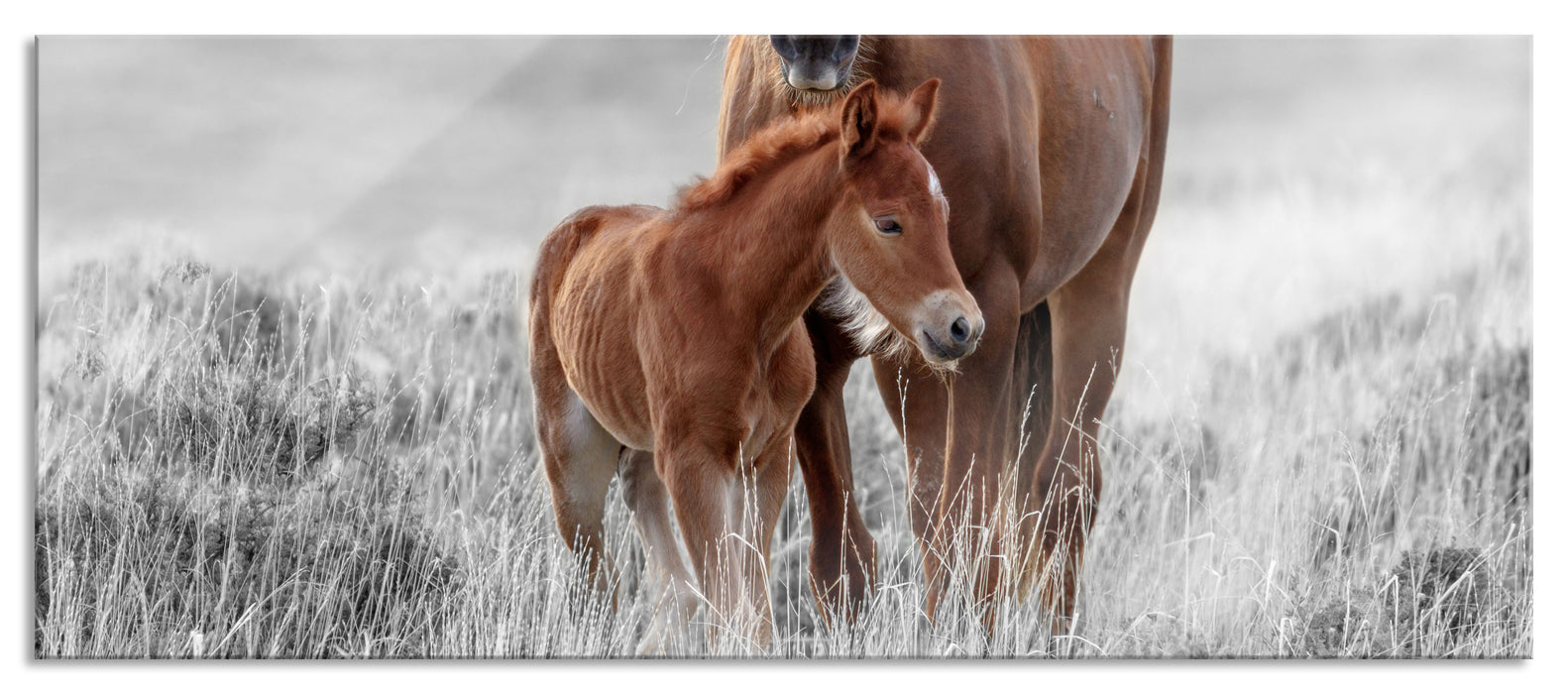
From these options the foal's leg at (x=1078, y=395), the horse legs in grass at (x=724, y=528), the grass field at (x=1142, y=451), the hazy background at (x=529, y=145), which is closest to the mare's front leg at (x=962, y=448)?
the grass field at (x=1142, y=451)

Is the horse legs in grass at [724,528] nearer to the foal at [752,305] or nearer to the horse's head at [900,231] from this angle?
the foal at [752,305]

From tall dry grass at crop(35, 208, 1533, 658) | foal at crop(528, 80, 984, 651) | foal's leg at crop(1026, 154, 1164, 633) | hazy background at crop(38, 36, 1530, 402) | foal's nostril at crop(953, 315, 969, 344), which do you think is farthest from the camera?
foal's leg at crop(1026, 154, 1164, 633)

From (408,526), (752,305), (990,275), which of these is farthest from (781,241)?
(408,526)

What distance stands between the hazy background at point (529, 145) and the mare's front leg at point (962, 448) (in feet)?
2.47

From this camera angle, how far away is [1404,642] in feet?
10.8

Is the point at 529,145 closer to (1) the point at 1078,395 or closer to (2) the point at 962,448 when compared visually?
(2) the point at 962,448

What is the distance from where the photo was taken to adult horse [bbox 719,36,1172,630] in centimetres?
307

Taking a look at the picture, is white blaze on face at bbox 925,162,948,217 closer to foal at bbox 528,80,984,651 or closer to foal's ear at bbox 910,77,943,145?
foal at bbox 528,80,984,651

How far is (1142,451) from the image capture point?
3.66m

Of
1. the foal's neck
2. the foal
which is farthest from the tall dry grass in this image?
the foal's neck

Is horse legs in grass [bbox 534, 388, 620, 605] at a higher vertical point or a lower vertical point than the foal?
lower

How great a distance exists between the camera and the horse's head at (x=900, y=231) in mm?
2541

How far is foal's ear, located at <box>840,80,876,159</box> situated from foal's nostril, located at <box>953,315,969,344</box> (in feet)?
1.31
